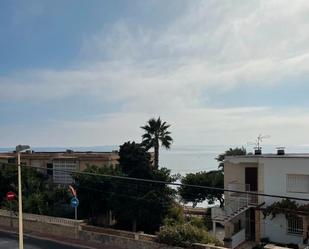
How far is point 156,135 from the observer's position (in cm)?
4944

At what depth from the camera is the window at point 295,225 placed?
26708 mm

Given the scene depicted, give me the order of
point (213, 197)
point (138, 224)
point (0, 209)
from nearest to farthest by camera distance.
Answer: point (138, 224)
point (0, 209)
point (213, 197)

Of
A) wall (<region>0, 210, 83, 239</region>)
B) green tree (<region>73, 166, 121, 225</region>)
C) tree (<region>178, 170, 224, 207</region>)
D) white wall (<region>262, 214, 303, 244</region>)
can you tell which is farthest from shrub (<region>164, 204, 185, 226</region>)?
tree (<region>178, 170, 224, 207</region>)

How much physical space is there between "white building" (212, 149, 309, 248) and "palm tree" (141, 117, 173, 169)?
63.0 feet

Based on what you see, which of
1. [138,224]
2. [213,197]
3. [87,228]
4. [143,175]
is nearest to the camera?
[87,228]

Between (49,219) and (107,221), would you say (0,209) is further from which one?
(107,221)

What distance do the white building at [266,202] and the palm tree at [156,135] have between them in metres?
19.2

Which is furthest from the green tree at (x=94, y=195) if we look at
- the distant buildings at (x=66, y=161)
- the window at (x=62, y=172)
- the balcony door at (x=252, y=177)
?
the window at (x=62, y=172)

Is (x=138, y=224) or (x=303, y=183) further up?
(x=303, y=183)

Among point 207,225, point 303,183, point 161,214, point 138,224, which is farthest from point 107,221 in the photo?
point 303,183

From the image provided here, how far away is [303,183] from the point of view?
27.1 metres

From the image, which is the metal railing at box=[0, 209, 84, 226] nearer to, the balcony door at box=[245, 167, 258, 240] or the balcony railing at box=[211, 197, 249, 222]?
the balcony railing at box=[211, 197, 249, 222]

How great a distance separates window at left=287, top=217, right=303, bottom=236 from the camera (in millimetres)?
26708

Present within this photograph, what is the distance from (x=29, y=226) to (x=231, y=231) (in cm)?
1402
